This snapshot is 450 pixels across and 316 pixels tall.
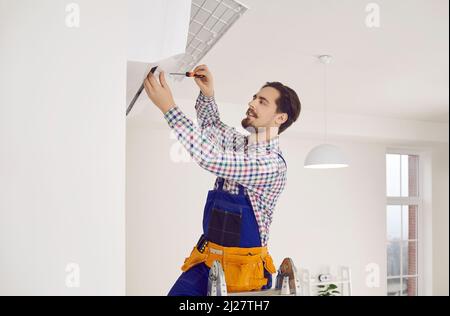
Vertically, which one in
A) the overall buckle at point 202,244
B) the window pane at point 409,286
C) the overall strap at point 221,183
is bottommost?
the window pane at point 409,286

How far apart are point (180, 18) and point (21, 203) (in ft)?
1.53

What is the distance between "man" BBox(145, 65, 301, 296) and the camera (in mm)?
997

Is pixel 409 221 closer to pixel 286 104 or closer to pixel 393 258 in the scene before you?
pixel 393 258

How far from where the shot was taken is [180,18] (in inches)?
38.3

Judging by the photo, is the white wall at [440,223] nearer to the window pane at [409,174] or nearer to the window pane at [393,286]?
the window pane at [409,174]

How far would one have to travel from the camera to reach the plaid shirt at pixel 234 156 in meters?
0.99

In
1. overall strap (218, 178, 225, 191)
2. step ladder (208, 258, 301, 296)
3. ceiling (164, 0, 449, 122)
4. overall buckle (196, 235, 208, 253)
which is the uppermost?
ceiling (164, 0, 449, 122)

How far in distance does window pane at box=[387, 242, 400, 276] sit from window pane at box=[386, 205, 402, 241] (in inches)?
2.7

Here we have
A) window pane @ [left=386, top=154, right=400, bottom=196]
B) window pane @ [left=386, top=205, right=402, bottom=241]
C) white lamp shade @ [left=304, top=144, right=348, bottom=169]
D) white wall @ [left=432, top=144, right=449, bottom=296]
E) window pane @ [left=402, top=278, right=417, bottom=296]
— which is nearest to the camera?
white lamp shade @ [left=304, top=144, right=348, bottom=169]

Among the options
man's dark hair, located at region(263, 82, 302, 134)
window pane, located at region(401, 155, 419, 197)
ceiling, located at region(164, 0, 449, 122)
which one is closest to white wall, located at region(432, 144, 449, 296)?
window pane, located at region(401, 155, 419, 197)

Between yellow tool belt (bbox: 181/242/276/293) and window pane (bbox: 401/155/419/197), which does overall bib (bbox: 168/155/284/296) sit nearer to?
yellow tool belt (bbox: 181/242/276/293)

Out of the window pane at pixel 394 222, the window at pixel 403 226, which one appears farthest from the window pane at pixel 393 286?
the window pane at pixel 394 222
